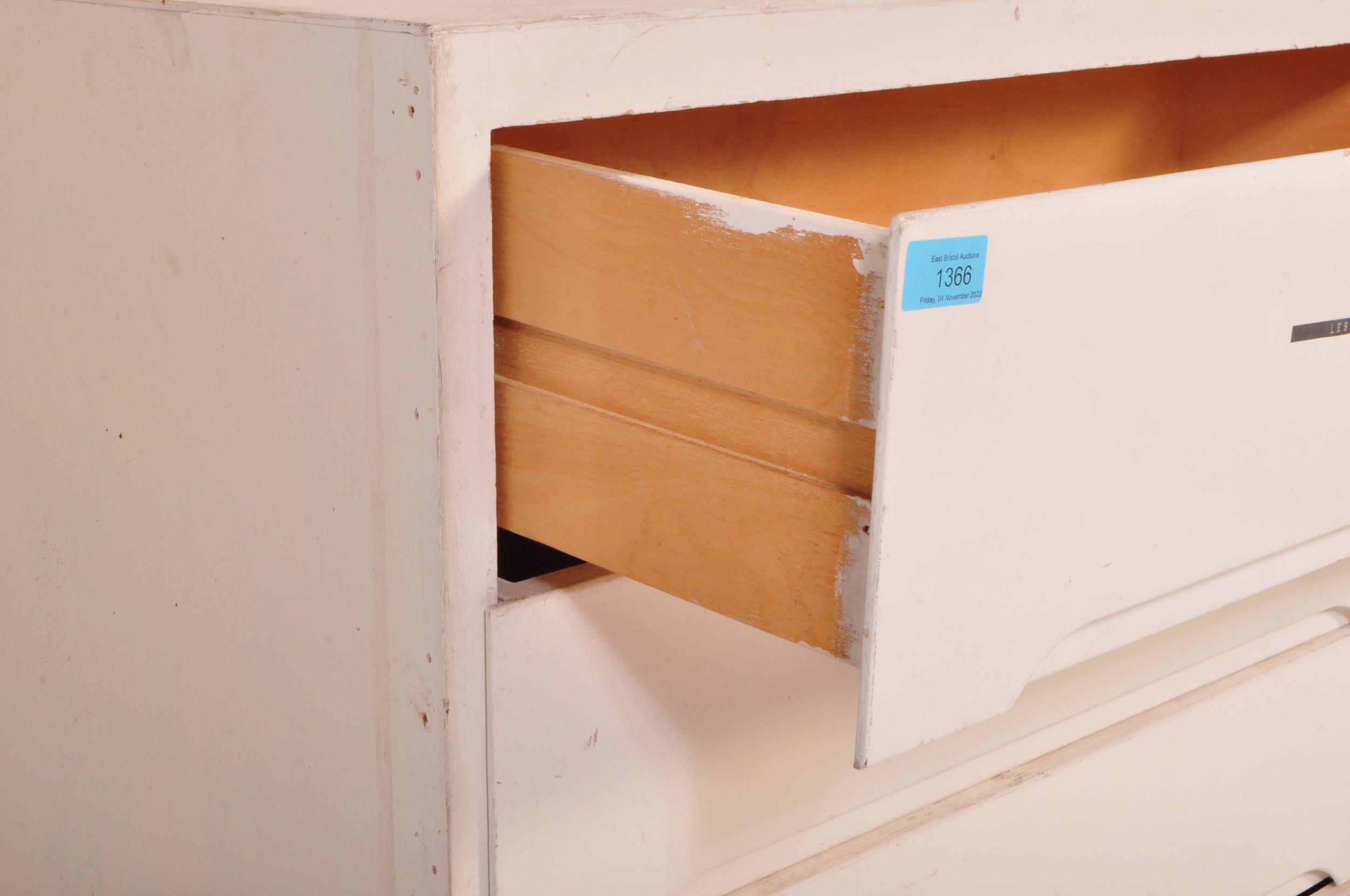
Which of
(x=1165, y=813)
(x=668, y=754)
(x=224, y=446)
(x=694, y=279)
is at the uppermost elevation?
(x=694, y=279)

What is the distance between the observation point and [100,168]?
2.33ft

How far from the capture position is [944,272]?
1.54ft

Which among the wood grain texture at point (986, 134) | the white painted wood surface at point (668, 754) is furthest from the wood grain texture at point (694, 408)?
the wood grain texture at point (986, 134)

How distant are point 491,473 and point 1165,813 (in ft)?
2.14

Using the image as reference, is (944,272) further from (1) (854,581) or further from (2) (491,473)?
(2) (491,473)

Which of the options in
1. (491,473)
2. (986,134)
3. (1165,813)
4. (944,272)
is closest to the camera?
(944,272)

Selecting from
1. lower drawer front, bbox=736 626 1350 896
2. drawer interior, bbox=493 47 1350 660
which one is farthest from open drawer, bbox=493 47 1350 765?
lower drawer front, bbox=736 626 1350 896

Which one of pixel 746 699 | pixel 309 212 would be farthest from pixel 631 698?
pixel 309 212

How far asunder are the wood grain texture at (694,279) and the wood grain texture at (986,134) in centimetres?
27

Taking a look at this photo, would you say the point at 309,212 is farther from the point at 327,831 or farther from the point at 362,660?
the point at 327,831

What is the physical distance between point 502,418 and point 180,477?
0.21 m

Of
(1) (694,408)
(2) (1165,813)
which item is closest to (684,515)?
(1) (694,408)

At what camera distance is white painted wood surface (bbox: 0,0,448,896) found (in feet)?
2.00

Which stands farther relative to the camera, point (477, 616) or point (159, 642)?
point (159, 642)
